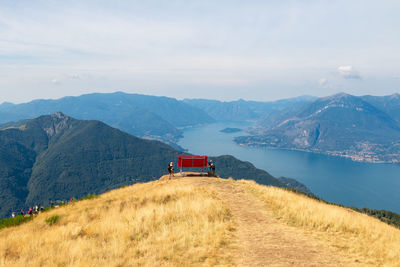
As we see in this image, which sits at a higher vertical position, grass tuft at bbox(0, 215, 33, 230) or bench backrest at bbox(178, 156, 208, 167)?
bench backrest at bbox(178, 156, 208, 167)

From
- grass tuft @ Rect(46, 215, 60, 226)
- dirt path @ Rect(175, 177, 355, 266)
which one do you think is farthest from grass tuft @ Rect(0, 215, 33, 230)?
dirt path @ Rect(175, 177, 355, 266)

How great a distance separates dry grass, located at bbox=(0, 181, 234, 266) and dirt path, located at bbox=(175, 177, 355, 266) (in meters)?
0.74

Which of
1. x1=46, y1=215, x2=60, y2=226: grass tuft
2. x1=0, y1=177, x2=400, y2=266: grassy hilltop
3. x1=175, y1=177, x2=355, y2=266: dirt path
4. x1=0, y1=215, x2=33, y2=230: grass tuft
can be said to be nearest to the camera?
x1=175, y1=177, x2=355, y2=266: dirt path

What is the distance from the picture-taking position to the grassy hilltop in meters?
10.3

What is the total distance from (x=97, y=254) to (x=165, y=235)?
3.27 meters

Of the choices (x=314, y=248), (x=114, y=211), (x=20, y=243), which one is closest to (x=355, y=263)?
(x=314, y=248)

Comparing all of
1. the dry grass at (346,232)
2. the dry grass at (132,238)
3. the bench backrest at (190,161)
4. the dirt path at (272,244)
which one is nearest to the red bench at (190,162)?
the bench backrest at (190,161)

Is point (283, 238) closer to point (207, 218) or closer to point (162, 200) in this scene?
point (207, 218)

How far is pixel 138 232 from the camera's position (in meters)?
13.1

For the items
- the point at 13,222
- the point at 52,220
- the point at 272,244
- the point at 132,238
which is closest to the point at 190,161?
the point at 52,220

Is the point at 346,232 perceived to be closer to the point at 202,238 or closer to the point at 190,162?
the point at 202,238

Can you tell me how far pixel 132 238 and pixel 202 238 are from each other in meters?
3.69

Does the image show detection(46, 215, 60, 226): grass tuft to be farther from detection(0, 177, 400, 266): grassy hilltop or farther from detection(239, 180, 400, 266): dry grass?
detection(239, 180, 400, 266): dry grass

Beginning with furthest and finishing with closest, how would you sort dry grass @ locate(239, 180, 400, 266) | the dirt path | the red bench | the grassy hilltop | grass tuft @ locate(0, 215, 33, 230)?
the red bench
grass tuft @ locate(0, 215, 33, 230)
dry grass @ locate(239, 180, 400, 266)
the grassy hilltop
the dirt path
